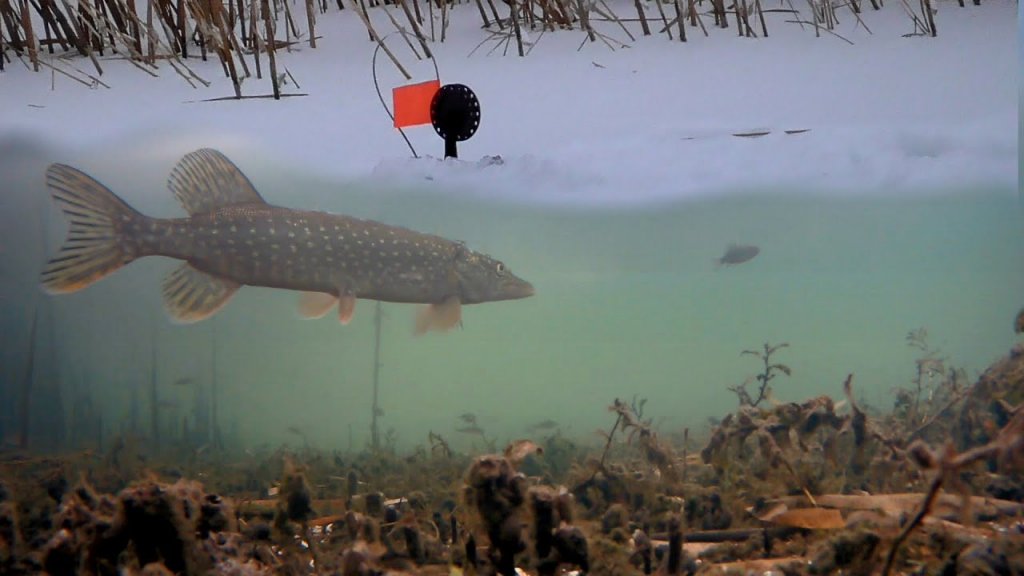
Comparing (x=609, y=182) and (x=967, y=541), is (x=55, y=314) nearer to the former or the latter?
(x=609, y=182)

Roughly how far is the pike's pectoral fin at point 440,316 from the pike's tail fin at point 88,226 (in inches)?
52.1

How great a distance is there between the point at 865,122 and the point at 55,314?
4.08 metres

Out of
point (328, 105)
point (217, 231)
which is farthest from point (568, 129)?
point (217, 231)

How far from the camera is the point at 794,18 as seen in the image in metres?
3.61

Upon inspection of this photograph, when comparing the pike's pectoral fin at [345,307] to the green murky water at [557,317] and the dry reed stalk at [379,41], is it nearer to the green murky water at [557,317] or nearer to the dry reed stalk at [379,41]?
the green murky water at [557,317]

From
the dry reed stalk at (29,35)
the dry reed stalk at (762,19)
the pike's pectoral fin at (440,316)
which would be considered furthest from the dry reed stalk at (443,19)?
the dry reed stalk at (29,35)

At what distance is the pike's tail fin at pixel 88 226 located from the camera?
330 centimetres

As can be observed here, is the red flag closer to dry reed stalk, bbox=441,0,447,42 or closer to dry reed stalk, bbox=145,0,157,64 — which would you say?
dry reed stalk, bbox=441,0,447,42

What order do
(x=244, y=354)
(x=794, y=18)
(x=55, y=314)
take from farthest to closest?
(x=244, y=354) < (x=55, y=314) < (x=794, y=18)

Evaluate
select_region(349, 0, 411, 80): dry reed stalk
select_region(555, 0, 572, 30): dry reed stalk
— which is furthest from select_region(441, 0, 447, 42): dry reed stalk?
select_region(555, 0, 572, 30): dry reed stalk

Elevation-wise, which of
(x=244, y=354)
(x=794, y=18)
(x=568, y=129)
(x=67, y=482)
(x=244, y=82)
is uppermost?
(x=794, y=18)

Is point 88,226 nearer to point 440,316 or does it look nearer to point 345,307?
point 345,307

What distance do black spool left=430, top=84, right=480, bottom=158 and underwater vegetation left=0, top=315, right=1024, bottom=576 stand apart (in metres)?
1.38

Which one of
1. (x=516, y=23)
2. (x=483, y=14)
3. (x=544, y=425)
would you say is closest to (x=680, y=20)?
(x=516, y=23)
